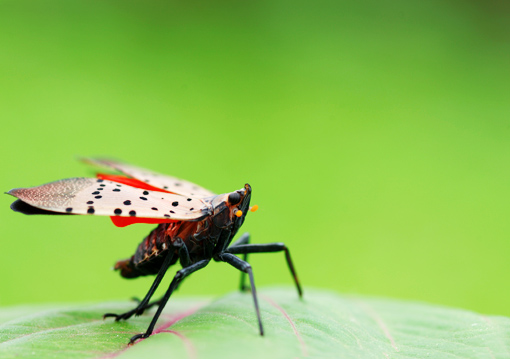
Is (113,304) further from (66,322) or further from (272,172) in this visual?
(272,172)

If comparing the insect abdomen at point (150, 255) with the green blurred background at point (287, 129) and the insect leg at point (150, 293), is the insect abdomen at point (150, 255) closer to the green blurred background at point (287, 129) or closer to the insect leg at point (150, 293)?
the insect leg at point (150, 293)

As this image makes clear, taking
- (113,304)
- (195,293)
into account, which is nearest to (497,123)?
(195,293)

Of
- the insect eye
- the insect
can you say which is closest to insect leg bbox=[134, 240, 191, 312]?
the insect

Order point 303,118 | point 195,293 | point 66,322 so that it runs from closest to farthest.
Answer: point 66,322 → point 195,293 → point 303,118

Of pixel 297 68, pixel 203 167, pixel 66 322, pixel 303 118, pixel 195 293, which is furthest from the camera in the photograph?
pixel 297 68

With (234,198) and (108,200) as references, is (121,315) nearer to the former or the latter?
(108,200)

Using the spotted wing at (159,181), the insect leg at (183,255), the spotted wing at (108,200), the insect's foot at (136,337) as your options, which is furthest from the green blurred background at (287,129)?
the insect's foot at (136,337)

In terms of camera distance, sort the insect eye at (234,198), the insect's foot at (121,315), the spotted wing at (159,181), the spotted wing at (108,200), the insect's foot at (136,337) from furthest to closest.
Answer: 1. the spotted wing at (159,181)
2. the insect eye at (234,198)
3. the insect's foot at (121,315)
4. the spotted wing at (108,200)
5. the insect's foot at (136,337)
